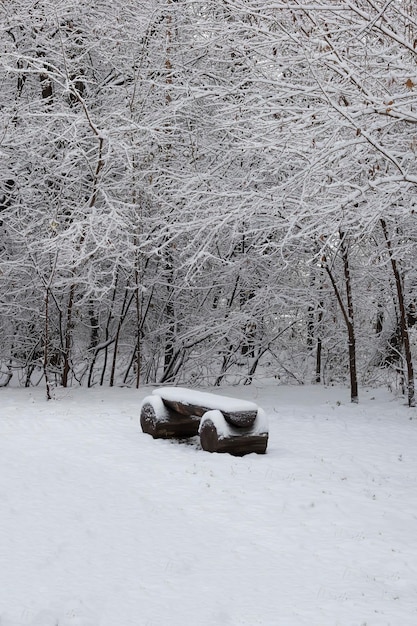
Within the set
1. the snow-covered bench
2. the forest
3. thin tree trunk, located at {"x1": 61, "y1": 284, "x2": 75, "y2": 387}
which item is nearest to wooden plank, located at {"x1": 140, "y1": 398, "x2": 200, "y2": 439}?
the snow-covered bench

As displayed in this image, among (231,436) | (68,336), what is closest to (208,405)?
(231,436)

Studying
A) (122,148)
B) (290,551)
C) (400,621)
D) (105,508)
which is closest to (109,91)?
(122,148)

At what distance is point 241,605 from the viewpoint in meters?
4.70

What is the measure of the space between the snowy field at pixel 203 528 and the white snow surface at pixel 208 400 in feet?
1.82

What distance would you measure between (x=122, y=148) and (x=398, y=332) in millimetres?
6198

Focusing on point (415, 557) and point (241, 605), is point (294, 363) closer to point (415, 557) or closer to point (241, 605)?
point (415, 557)

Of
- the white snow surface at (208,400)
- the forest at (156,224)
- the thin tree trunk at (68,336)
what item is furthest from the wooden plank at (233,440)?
the thin tree trunk at (68,336)

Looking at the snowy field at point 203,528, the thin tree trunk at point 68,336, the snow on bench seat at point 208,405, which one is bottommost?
the snowy field at point 203,528

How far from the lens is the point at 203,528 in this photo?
19.8 ft

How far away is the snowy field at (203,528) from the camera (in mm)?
4668

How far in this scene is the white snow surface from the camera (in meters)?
8.45

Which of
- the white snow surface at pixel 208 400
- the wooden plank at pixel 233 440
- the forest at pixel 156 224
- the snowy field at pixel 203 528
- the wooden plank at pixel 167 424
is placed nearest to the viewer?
the snowy field at pixel 203 528

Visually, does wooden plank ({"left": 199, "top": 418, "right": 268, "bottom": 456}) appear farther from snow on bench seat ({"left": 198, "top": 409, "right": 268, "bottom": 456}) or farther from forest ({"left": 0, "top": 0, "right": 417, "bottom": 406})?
forest ({"left": 0, "top": 0, "right": 417, "bottom": 406})

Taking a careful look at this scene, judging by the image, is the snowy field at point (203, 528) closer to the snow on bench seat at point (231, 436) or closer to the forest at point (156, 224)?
the snow on bench seat at point (231, 436)
